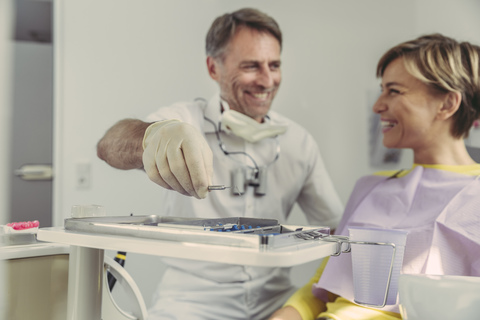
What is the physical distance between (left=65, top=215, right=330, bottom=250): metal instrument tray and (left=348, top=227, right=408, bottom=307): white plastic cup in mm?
174

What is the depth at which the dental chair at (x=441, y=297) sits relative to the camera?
2.49 ft

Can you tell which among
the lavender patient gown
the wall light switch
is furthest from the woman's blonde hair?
the wall light switch

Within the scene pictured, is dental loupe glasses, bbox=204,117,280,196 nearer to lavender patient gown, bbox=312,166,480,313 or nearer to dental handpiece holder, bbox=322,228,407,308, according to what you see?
lavender patient gown, bbox=312,166,480,313

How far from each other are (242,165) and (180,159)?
650 millimetres

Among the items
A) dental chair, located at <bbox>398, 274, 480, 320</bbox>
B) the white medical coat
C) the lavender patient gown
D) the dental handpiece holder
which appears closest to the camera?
dental chair, located at <bbox>398, 274, 480, 320</bbox>

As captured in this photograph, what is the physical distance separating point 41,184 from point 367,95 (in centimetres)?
139

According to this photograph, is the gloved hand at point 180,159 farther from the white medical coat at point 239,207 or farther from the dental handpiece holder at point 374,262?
the white medical coat at point 239,207

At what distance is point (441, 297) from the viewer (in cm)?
77

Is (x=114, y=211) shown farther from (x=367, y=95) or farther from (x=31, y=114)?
(x=367, y=95)

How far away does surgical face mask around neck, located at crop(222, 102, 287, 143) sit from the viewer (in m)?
1.65

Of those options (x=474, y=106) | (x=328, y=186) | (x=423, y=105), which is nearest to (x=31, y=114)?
(x=328, y=186)

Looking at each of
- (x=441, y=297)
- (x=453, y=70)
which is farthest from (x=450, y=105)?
(x=441, y=297)

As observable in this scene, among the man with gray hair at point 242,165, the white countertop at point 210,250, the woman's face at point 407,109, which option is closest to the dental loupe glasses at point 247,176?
the man with gray hair at point 242,165

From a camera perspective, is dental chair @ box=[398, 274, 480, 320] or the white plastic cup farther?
the white plastic cup
